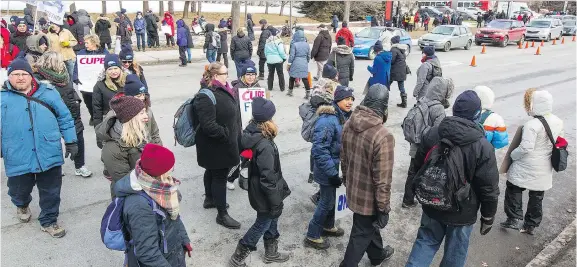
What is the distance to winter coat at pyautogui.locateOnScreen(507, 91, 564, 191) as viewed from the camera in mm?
4762

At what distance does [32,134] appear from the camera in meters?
4.45

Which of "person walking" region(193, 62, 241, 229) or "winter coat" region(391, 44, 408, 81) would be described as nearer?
"person walking" region(193, 62, 241, 229)

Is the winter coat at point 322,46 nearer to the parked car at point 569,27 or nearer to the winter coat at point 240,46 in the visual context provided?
the winter coat at point 240,46

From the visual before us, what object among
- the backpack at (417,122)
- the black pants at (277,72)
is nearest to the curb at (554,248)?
the backpack at (417,122)

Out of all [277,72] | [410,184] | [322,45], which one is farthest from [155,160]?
[322,45]

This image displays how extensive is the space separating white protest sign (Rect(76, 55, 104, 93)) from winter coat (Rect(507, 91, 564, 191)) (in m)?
5.95

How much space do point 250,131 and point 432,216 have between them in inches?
66.9

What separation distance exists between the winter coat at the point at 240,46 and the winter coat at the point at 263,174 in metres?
8.02

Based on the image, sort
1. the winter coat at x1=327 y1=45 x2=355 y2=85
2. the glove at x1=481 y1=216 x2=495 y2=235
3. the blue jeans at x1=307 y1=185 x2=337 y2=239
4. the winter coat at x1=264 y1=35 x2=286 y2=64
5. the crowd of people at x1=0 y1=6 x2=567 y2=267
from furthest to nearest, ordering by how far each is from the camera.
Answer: the winter coat at x1=264 y1=35 x2=286 y2=64, the winter coat at x1=327 y1=45 x2=355 y2=85, the blue jeans at x1=307 y1=185 x2=337 y2=239, the glove at x1=481 y1=216 x2=495 y2=235, the crowd of people at x1=0 y1=6 x2=567 y2=267

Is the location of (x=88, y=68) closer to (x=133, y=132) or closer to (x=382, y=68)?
(x=133, y=132)

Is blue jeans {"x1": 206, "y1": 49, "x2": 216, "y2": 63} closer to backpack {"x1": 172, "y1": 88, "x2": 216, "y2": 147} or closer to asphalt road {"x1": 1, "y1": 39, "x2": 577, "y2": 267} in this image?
asphalt road {"x1": 1, "y1": 39, "x2": 577, "y2": 267}

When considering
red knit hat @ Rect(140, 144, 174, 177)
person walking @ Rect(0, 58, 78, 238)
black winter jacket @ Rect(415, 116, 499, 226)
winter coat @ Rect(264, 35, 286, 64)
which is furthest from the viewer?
winter coat @ Rect(264, 35, 286, 64)

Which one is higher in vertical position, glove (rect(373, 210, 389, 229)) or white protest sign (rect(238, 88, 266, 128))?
white protest sign (rect(238, 88, 266, 128))

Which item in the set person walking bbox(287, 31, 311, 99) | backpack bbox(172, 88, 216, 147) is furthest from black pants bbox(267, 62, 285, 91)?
backpack bbox(172, 88, 216, 147)
